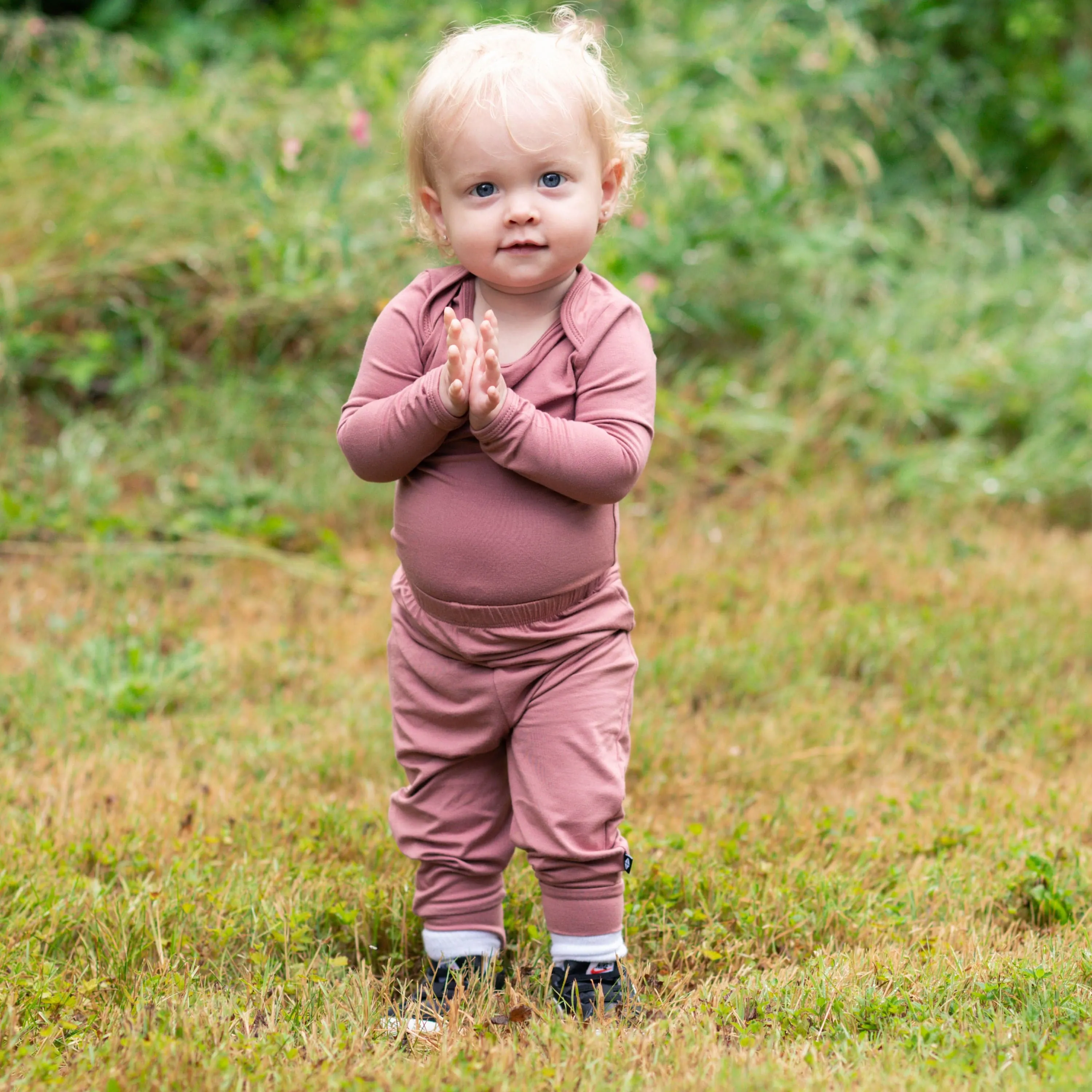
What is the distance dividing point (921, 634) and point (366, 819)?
1792 millimetres

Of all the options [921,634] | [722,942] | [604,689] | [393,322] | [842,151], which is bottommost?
[722,942]

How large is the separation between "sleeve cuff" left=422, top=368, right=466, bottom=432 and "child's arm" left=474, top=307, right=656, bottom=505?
1.8 inches

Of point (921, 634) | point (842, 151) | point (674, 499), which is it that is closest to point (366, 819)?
point (921, 634)

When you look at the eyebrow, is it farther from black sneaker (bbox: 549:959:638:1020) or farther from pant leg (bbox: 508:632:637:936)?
black sneaker (bbox: 549:959:638:1020)

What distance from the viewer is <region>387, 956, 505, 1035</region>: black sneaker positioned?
2.21 metres

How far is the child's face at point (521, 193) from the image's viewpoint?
2086 millimetres

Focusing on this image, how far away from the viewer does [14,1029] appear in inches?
82.7

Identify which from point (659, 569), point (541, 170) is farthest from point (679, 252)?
point (541, 170)

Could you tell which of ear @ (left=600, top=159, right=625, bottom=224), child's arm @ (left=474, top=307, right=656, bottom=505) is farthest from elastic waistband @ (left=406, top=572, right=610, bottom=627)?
ear @ (left=600, top=159, right=625, bottom=224)

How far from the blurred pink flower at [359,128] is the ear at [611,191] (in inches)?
104

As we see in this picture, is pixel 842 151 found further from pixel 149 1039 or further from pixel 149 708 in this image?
pixel 149 1039

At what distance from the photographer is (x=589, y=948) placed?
2.31 meters

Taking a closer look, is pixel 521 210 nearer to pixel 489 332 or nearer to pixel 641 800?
pixel 489 332

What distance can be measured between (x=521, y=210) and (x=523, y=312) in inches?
8.7
